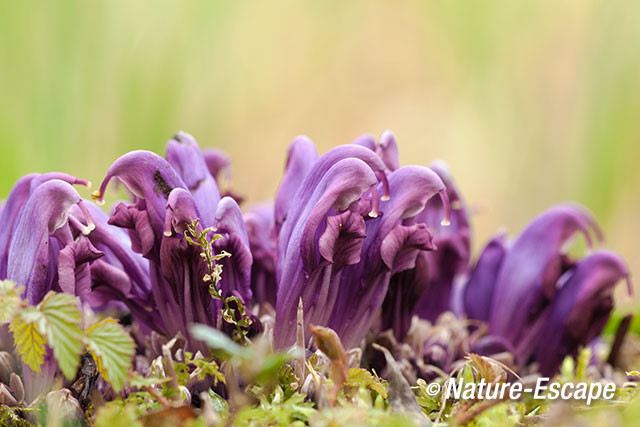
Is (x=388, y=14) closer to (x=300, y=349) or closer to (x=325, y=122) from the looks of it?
(x=325, y=122)

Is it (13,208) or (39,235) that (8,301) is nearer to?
(39,235)

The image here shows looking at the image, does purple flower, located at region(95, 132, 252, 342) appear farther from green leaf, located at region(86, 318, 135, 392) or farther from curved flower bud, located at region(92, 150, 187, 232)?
green leaf, located at region(86, 318, 135, 392)

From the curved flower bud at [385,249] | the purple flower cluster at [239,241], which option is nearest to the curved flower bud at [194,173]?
the purple flower cluster at [239,241]

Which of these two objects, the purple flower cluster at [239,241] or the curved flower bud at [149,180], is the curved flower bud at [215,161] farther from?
the curved flower bud at [149,180]

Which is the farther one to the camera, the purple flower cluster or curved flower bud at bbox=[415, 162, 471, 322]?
curved flower bud at bbox=[415, 162, 471, 322]

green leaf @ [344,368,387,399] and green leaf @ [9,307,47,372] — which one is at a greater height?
green leaf @ [9,307,47,372]

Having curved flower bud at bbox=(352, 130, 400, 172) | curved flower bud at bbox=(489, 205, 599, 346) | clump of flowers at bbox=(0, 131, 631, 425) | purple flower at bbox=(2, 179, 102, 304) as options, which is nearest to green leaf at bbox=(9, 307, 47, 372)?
clump of flowers at bbox=(0, 131, 631, 425)

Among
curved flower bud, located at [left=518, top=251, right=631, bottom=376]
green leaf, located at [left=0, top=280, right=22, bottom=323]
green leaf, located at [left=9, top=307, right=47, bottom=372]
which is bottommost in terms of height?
curved flower bud, located at [left=518, top=251, right=631, bottom=376]
